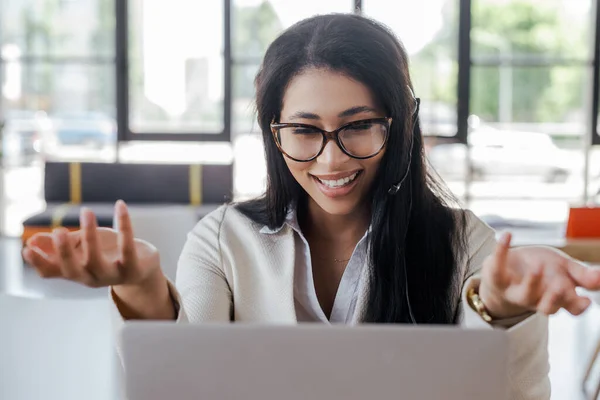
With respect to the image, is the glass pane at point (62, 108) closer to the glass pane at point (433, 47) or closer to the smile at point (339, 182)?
the glass pane at point (433, 47)

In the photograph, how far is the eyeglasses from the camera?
1658mm

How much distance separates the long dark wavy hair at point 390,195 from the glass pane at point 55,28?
6.16 meters

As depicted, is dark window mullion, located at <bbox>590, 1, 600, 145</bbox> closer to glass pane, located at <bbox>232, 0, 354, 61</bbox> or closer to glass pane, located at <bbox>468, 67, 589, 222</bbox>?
glass pane, located at <bbox>468, 67, 589, 222</bbox>

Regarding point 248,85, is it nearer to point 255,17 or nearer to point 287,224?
point 255,17

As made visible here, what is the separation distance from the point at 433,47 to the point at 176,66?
2.43 metres

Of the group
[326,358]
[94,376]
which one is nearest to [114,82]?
[94,376]

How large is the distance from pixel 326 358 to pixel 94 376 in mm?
2852

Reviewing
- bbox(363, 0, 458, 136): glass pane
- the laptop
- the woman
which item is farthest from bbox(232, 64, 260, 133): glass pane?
the laptop

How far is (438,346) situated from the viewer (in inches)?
31.5

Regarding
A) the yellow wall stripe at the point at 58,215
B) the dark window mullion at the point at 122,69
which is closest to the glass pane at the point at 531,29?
the dark window mullion at the point at 122,69

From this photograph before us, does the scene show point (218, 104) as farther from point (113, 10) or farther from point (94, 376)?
point (94, 376)

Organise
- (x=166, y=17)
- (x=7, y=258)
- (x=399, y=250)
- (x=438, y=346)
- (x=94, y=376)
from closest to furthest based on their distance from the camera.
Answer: (x=438, y=346)
(x=399, y=250)
(x=94, y=376)
(x=7, y=258)
(x=166, y=17)

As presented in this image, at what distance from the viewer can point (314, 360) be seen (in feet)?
2.63

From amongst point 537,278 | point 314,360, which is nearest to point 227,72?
point 537,278
